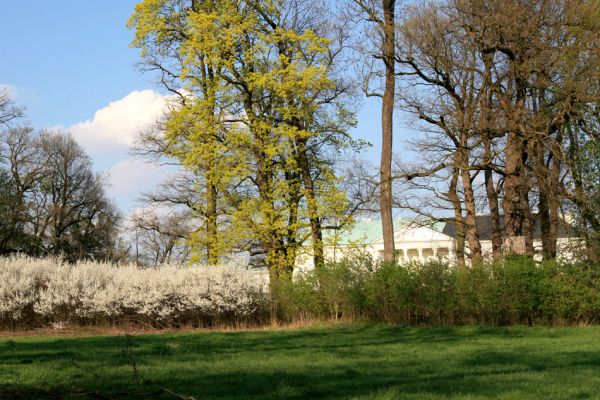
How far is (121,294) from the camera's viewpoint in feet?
64.0

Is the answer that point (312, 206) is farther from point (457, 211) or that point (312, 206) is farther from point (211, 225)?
point (457, 211)

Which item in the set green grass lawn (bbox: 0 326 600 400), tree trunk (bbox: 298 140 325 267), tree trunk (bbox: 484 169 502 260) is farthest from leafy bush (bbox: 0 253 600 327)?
tree trunk (bbox: 484 169 502 260)

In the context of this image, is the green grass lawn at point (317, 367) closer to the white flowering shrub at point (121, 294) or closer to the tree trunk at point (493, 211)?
the white flowering shrub at point (121, 294)

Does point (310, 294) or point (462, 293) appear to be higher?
point (310, 294)

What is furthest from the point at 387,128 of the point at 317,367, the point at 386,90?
the point at 317,367

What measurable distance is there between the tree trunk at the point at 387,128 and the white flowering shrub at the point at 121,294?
551 centimetres

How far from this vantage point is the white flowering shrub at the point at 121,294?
19141 millimetres

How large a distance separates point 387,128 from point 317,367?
15.5 meters

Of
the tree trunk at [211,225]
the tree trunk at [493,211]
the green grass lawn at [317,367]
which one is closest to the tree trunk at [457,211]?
the tree trunk at [493,211]

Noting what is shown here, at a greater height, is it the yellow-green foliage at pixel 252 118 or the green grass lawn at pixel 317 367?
the yellow-green foliage at pixel 252 118

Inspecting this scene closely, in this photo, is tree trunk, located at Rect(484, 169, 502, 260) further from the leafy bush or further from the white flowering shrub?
the white flowering shrub

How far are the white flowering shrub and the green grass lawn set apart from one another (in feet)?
15.1

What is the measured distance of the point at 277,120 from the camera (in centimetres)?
2792

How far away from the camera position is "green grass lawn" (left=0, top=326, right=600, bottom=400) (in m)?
7.87
